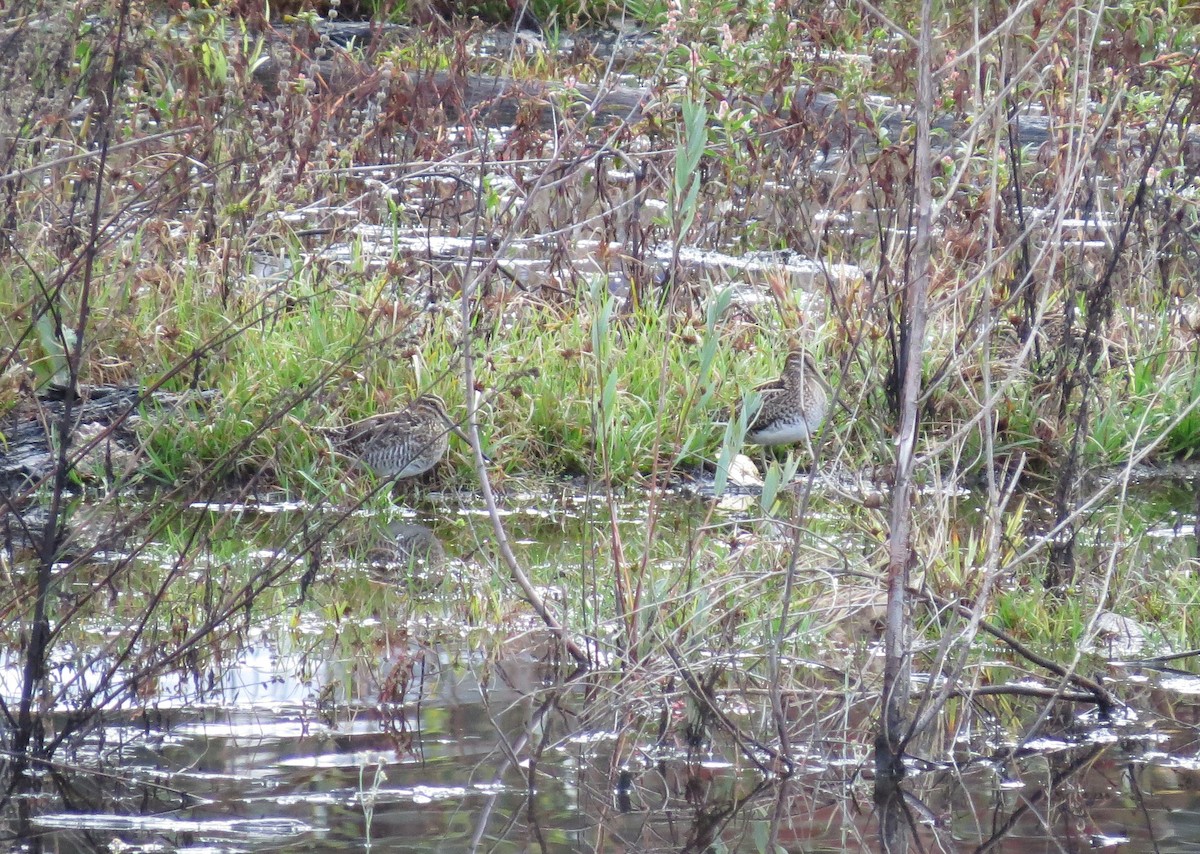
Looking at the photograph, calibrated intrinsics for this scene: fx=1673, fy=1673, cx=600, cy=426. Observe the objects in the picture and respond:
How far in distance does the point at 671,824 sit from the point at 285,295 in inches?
156

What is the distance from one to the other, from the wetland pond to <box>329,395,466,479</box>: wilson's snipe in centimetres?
91

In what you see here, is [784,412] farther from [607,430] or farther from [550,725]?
[550,725]

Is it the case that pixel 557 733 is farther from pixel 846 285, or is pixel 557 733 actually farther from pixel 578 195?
pixel 578 195

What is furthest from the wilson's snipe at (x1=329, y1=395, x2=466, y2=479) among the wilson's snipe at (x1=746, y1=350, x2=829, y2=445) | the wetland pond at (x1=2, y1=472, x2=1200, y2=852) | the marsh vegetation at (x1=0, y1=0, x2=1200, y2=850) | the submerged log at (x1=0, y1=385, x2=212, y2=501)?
the wilson's snipe at (x1=746, y1=350, x2=829, y2=445)

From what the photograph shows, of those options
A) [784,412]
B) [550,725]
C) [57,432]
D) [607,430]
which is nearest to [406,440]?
[607,430]

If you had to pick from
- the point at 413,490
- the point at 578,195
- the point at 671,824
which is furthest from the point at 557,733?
the point at 578,195

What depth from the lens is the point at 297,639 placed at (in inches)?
175

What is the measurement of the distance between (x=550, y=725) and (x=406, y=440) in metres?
2.18

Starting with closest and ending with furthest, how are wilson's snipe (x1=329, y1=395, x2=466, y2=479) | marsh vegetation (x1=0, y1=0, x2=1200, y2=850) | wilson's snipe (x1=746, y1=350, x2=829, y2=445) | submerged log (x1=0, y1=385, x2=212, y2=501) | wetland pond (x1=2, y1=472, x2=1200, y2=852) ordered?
wetland pond (x1=2, y1=472, x2=1200, y2=852) < marsh vegetation (x1=0, y1=0, x2=1200, y2=850) < wilson's snipe (x1=329, y1=395, x2=466, y2=479) < submerged log (x1=0, y1=385, x2=212, y2=501) < wilson's snipe (x1=746, y1=350, x2=829, y2=445)

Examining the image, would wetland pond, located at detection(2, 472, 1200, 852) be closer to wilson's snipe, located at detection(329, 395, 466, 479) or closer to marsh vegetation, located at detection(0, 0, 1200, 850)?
marsh vegetation, located at detection(0, 0, 1200, 850)

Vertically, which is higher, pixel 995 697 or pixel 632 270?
pixel 632 270

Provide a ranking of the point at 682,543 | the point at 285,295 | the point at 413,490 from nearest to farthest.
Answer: the point at 682,543 < the point at 413,490 < the point at 285,295

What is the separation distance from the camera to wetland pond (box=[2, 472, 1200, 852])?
331cm

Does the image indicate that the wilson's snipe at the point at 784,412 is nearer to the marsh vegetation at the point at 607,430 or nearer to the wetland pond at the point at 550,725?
the marsh vegetation at the point at 607,430
